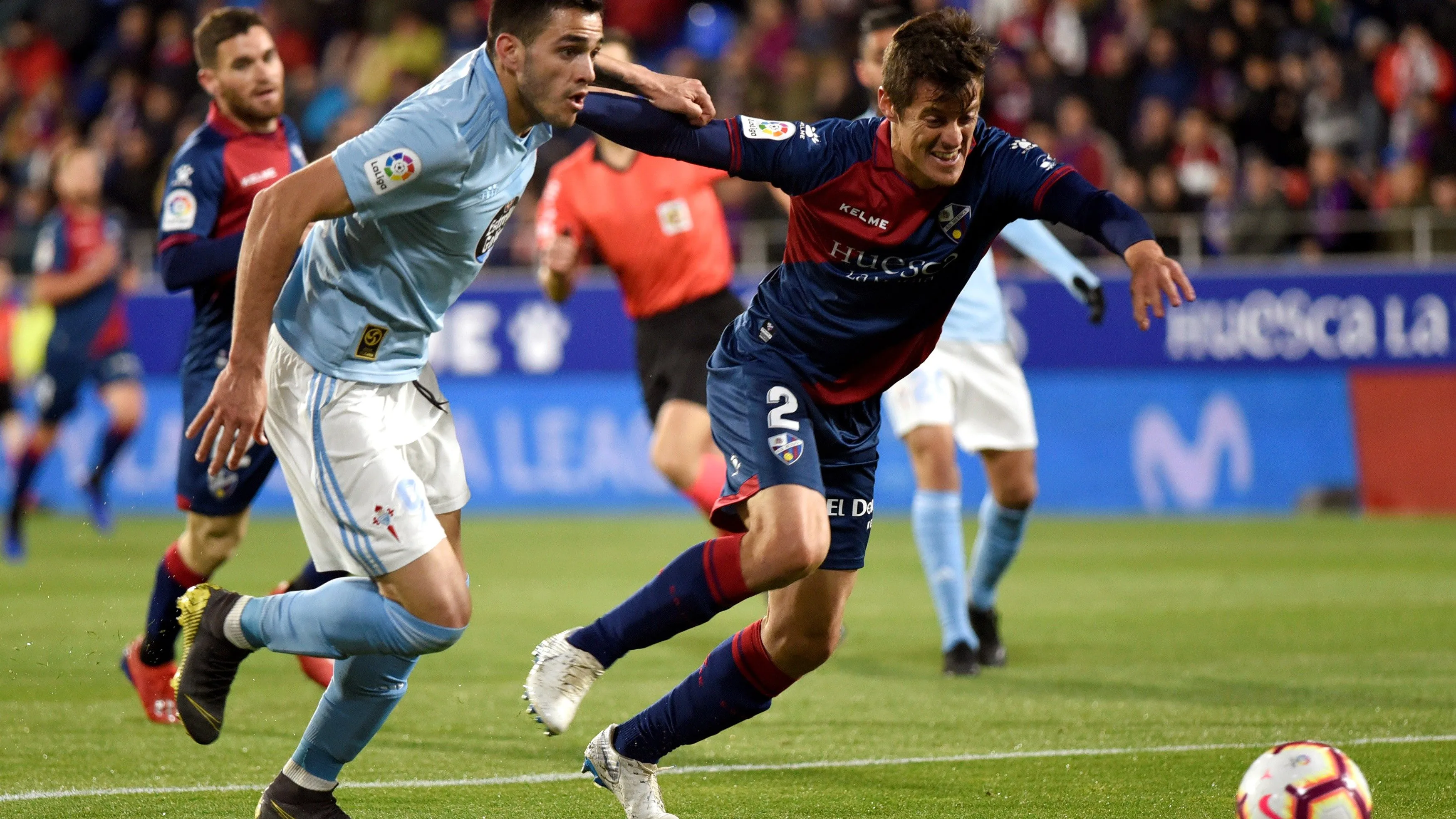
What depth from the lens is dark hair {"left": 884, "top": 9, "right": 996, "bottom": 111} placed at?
4.23m

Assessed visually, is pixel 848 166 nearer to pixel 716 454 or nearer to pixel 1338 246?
pixel 716 454

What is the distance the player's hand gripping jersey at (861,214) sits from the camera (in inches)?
173

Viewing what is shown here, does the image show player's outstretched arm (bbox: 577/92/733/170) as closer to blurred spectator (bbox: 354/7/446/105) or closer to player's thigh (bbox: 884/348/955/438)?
player's thigh (bbox: 884/348/955/438)

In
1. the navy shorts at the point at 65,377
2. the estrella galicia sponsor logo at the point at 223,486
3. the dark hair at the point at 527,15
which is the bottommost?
the navy shorts at the point at 65,377

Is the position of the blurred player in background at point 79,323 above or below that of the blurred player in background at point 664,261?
below

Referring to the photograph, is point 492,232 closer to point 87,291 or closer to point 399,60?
point 87,291

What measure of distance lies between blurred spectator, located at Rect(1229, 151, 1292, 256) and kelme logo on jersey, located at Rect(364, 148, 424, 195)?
11.1 meters

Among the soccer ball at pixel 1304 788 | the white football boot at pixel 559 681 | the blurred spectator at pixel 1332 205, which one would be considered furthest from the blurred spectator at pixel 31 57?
the soccer ball at pixel 1304 788

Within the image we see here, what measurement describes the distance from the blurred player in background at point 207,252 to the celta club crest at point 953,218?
263cm

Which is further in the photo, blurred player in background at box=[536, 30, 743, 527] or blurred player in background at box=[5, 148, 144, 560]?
blurred player in background at box=[5, 148, 144, 560]

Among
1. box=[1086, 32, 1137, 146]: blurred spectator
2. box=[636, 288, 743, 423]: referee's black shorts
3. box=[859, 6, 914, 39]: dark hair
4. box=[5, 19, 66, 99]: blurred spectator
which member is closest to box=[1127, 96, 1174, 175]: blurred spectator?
box=[1086, 32, 1137, 146]: blurred spectator

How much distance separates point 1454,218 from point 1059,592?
5796 millimetres

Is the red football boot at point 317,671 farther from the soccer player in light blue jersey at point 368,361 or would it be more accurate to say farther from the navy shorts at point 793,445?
the navy shorts at point 793,445

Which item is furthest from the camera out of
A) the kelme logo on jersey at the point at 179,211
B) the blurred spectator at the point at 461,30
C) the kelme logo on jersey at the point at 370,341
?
the blurred spectator at the point at 461,30
